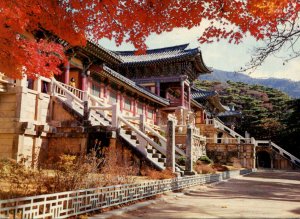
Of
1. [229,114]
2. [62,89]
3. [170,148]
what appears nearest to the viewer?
[170,148]

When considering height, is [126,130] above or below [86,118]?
below

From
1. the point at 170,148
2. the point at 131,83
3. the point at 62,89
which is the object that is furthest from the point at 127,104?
the point at 170,148

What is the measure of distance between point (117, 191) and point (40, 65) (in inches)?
223

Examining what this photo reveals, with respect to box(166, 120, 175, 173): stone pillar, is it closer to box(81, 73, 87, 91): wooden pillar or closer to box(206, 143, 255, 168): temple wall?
box(81, 73, 87, 91): wooden pillar

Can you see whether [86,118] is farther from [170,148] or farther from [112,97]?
[112,97]

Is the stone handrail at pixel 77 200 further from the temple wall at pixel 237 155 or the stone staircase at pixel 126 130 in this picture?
the temple wall at pixel 237 155

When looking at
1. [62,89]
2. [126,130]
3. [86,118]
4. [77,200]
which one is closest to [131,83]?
[62,89]

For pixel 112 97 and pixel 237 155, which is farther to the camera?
pixel 237 155

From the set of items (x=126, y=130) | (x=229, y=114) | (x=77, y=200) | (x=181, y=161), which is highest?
(x=229, y=114)

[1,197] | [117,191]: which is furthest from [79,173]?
[1,197]

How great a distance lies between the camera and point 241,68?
11.9 m

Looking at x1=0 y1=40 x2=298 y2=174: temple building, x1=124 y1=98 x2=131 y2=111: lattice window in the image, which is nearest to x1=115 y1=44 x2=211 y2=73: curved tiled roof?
x1=0 y1=40 x2=298 y2=174: temple building

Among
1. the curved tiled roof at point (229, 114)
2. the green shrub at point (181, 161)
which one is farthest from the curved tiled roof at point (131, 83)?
the curved tiled roof at point (229, 114)

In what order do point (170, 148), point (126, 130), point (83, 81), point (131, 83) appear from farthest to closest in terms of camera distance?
point (131, 83) → point (83, 81) → point (126, 130) → point (170, 148)
